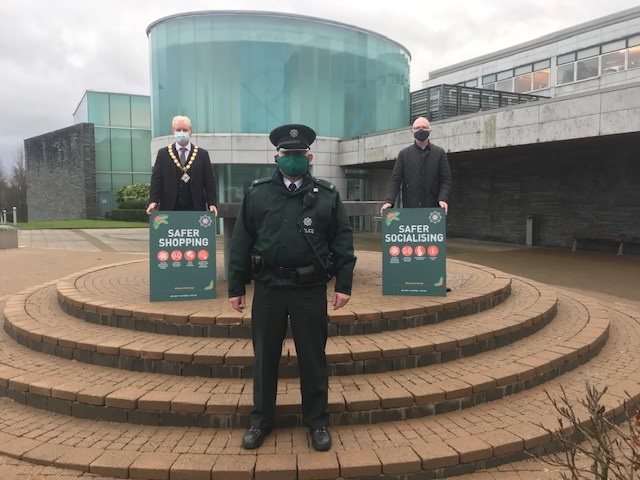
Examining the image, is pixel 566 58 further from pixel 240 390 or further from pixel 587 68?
pixel 240 390

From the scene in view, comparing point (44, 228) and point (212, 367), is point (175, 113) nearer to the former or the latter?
point (44, 228)

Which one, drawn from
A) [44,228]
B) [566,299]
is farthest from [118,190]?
[566,299]

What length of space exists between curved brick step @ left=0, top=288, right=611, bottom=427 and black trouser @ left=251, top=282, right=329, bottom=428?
0.74 feet

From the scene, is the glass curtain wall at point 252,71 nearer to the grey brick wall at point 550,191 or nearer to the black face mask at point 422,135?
the grey brick wall at point 550,191

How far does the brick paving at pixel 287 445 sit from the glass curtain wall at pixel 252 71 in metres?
17.6

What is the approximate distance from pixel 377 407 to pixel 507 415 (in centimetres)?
98

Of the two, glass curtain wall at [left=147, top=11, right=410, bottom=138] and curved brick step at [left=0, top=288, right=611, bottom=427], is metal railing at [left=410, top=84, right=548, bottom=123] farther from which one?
curved brick step at [left=0, top=288, right=611, bottom=427]

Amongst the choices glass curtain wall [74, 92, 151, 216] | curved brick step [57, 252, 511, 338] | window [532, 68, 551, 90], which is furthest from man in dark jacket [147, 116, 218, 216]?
glass curtain wall [74, 92, 151, 216]

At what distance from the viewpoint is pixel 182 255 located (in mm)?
5219

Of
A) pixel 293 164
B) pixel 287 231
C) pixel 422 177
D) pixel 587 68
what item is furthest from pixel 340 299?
pixel 587 68

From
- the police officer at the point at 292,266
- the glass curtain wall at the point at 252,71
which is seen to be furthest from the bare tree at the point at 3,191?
the police officer at the point at 292,266

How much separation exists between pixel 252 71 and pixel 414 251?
16854 mm

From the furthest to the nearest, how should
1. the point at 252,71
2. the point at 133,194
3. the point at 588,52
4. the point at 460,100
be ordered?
the point at 133,194, the point at 588,52, the point at 252,71, the point at 460,100

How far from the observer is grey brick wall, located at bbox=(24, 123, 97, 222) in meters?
34.8
